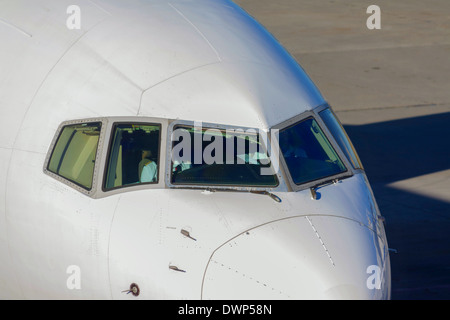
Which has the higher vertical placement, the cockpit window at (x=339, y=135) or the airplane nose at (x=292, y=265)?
the cockpit window at (x=339, y=135)

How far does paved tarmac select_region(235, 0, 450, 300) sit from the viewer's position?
646 inches

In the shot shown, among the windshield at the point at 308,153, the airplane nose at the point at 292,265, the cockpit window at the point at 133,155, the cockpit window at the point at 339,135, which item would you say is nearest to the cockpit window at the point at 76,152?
the cockpit window at the point at 133,155

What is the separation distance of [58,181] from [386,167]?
12756 millimetres

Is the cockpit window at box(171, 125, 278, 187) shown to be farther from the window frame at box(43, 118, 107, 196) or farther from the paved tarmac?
the paved tarmac

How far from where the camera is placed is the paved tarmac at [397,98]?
1641 cm

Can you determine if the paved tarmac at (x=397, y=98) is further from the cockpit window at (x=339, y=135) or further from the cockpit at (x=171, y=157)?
the cockpit at (x=171, y=157)

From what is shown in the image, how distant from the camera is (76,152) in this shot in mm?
9812

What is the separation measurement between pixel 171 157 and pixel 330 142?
2.12 m

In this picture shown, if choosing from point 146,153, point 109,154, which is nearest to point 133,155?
point 146,153

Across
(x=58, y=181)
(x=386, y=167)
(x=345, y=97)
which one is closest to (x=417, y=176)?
(x=386, y=167)

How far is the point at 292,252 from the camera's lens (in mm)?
8688

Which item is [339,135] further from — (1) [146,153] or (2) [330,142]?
(1) [146,153]

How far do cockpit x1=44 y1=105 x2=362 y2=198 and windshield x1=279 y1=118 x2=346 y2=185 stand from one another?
0.6 inches

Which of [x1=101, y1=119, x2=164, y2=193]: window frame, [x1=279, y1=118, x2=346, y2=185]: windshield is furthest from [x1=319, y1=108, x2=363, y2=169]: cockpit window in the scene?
[x1=101, y1=119, x2=164, y2=193]: window frame
